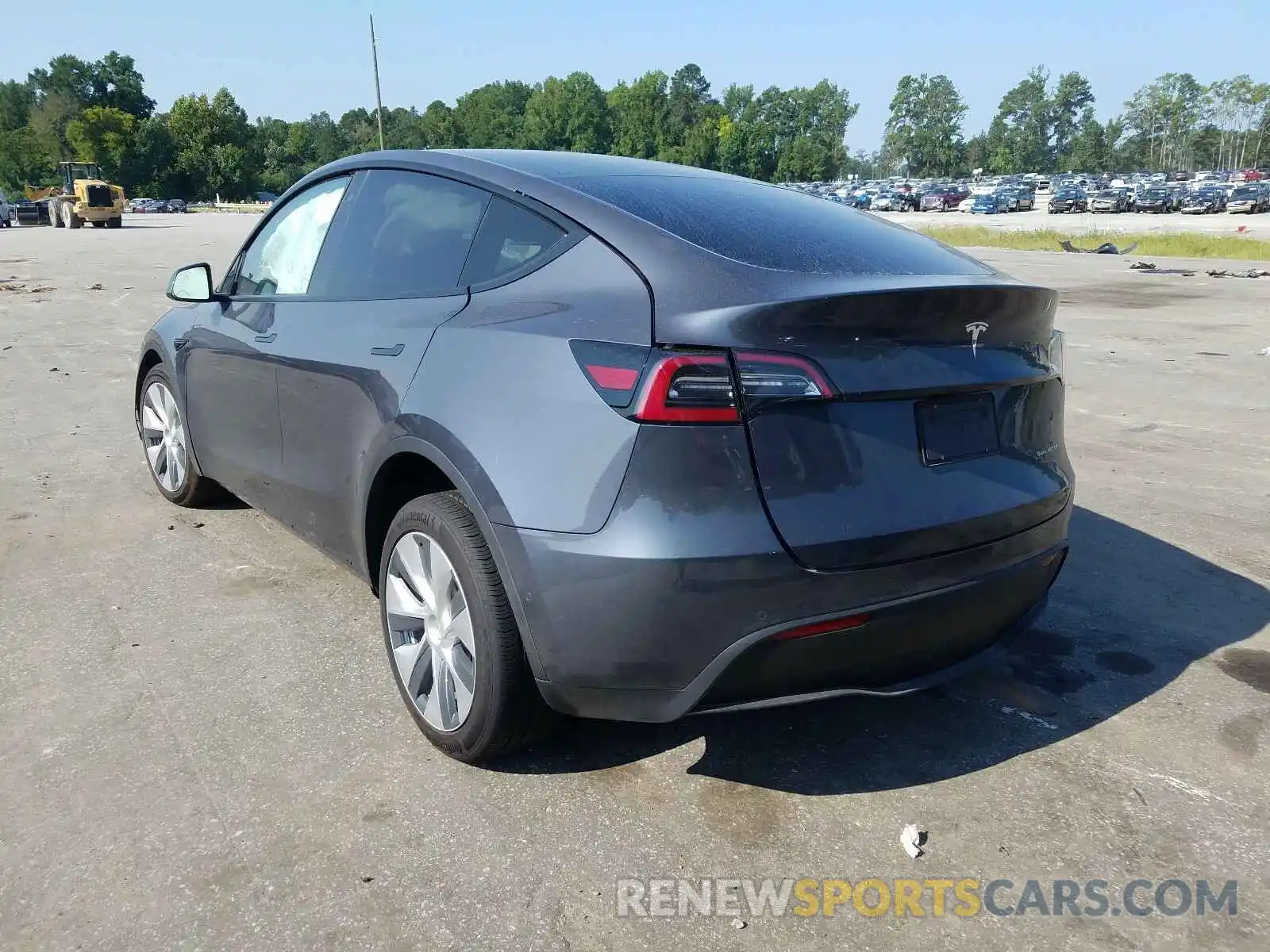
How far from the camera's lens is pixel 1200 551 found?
4.60 metres

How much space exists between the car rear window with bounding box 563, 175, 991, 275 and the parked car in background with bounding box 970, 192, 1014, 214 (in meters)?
74.3

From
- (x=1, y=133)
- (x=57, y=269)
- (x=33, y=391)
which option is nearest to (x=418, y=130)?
(x=1, y=133)

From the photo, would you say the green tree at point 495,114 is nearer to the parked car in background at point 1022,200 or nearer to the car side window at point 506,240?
the parked car in background at point 1022,200

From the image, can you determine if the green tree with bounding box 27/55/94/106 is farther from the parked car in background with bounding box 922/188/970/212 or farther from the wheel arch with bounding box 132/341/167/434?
the wheel arch with bounding box 132/341/167/434

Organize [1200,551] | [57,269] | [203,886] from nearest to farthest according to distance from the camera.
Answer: [203,886]
[1200,551]
[57,269]

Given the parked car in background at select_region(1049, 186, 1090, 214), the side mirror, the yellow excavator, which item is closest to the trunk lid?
the side mirror

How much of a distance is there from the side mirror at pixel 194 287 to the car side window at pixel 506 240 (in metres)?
1.90

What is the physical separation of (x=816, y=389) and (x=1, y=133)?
431ft

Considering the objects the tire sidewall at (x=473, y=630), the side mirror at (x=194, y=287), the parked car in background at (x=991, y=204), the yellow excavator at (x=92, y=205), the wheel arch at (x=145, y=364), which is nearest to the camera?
the tire sidewall at (x=473, y=630)

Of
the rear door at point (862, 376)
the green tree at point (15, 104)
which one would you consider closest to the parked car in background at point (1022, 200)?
the rear door at point (862, 376)

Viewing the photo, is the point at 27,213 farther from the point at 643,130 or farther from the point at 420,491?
the point at 643,130

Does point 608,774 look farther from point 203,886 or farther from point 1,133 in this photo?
point 1,133

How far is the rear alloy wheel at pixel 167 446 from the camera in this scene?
16.0 feet

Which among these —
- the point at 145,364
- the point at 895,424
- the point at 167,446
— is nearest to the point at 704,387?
the point at 895,424
